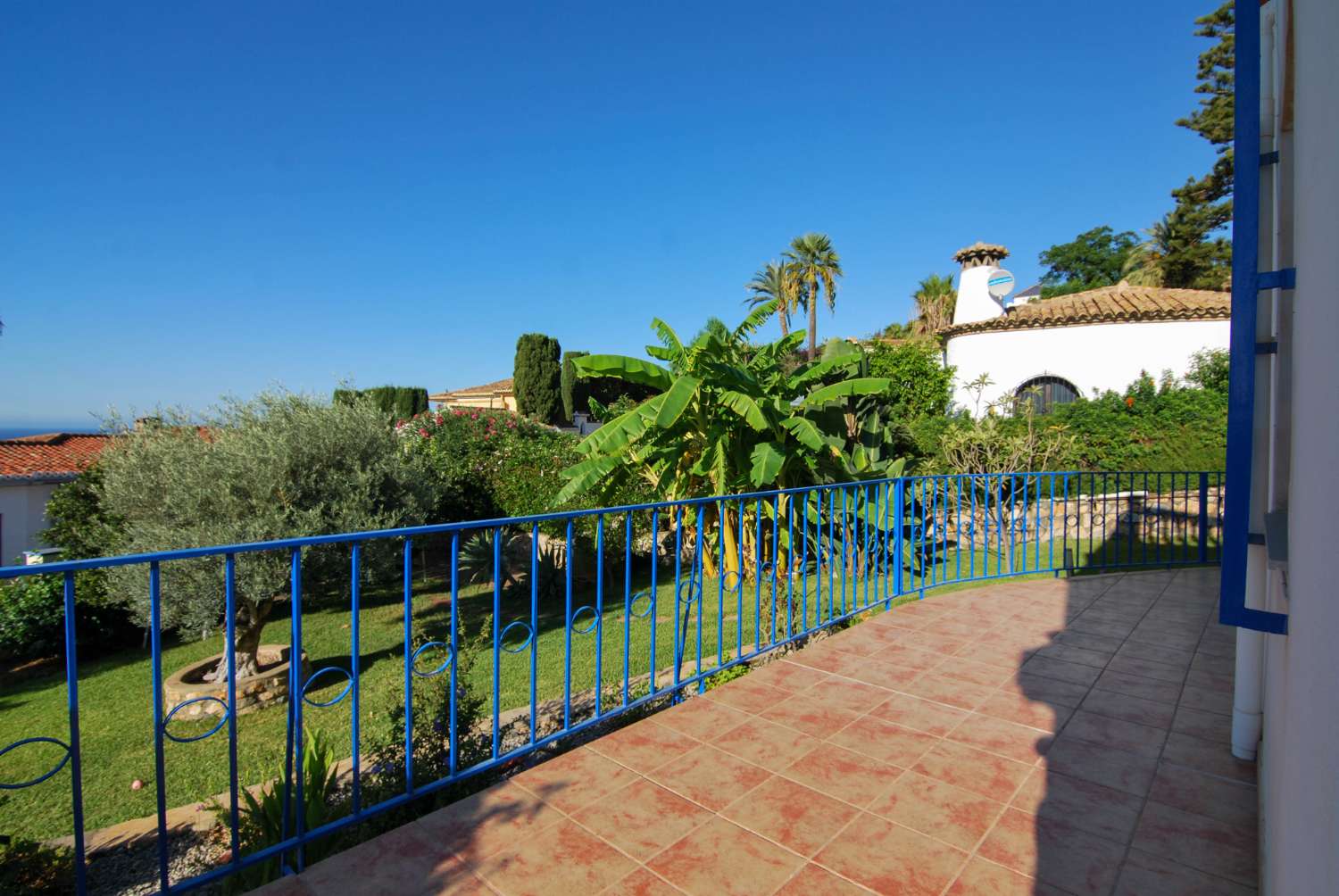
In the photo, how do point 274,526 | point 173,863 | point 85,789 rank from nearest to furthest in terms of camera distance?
point 173,863 → point 85,789 → point 274,526

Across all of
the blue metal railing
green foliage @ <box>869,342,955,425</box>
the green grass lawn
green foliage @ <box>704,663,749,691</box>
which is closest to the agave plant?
the blue metal railing

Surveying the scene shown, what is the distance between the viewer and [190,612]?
845 cm

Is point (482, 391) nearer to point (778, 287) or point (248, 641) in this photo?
point (778, 287)

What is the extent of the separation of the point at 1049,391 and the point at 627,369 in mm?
13750

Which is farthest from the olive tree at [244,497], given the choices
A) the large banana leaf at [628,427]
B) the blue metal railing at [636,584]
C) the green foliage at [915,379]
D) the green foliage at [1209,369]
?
the green foliage at [1209,369]

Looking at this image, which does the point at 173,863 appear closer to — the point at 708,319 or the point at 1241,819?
the point at 1241,819

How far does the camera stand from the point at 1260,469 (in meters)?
2.21

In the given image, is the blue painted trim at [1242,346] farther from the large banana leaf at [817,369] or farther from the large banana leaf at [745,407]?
the large banana leaf at [817,369]

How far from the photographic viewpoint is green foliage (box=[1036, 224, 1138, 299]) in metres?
44.5

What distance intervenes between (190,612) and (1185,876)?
995 centimetres

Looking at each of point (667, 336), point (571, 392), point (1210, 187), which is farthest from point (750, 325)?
point (571, 392)

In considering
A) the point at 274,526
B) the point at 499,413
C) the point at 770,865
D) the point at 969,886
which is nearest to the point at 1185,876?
the point at 969,886

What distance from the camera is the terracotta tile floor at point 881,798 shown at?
233 centimetres

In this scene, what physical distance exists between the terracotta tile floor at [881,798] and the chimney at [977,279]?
747 inches
